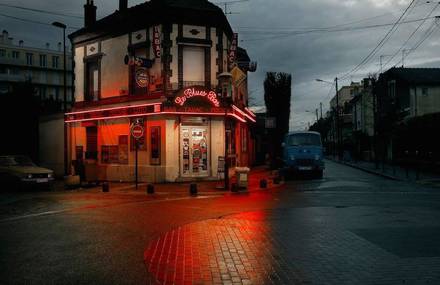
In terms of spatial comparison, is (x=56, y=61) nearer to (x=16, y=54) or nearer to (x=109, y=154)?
(x=16, y=54)

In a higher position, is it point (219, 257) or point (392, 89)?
→ point (392, 89)

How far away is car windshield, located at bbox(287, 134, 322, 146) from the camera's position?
27766mm

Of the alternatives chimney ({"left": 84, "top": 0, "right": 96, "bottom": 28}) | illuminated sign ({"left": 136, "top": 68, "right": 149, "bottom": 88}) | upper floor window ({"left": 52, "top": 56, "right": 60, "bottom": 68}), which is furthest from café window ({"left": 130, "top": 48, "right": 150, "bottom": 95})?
upper floor window ({"left": 52, "top": 56, "right": 60, "bottom": 68})

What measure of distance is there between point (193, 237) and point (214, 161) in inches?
629

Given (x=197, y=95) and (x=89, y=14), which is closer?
(x=197, y=95)

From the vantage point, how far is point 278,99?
40.7 meters

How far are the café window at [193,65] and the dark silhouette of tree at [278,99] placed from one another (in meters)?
15.6

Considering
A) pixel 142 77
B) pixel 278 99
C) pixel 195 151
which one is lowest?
pixel 195 151

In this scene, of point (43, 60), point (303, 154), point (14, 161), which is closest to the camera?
point (14, 161)

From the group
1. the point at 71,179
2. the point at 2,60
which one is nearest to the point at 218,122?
the point at 71,179

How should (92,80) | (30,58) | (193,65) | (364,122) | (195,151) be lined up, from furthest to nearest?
(30,58), (364,122), (92,80), (193,65), (195,151)

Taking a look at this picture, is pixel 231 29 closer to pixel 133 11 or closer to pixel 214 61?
pixel 214 61

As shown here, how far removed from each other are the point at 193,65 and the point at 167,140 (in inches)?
170

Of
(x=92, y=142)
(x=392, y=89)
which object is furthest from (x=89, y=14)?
(x=392, y=89)
